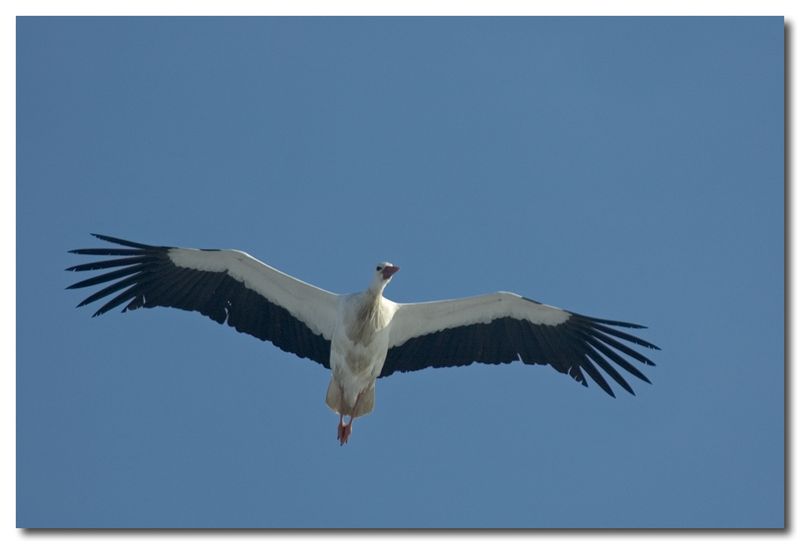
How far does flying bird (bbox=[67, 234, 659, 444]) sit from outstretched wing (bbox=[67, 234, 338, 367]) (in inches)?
0.4

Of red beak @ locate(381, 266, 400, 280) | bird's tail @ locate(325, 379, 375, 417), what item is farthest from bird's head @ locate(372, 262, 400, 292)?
bird's tail @ locate(325, 379, 375, 417)

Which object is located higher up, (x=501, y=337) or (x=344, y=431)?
(x=501, y=337)

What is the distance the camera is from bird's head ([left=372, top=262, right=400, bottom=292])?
11.7m

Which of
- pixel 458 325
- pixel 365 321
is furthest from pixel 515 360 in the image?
pixel 365 321

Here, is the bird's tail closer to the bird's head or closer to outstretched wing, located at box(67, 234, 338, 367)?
outstretched wing, located at box(67, 234, 338, 367)

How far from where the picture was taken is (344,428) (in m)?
12.3

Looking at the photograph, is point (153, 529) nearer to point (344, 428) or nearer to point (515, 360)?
point (344, 428)

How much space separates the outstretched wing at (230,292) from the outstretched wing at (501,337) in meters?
0.80

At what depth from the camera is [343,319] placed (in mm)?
11992

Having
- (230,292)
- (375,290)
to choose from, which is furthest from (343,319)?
(230,292)

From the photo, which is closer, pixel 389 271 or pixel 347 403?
pixel 389 271

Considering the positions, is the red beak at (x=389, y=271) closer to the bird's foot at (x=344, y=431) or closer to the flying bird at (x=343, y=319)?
the flying bird at (x=343, y=319)

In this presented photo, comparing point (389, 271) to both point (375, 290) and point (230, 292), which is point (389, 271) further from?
point (230, 292)

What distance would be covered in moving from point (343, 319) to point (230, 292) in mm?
1260
